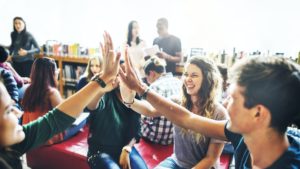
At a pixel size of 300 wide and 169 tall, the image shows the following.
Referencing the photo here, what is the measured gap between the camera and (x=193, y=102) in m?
1.97

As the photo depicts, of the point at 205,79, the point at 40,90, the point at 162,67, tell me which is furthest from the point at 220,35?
the point at 40,90

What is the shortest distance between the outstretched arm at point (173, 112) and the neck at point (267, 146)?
258mm

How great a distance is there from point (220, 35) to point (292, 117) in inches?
138

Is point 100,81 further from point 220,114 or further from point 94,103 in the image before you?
point 220,114

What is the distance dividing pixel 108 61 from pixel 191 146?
922 mm

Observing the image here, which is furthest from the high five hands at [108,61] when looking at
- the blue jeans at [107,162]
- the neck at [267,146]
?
the blue jeans at [107,162]

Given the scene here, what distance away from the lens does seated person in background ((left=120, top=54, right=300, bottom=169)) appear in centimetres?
99

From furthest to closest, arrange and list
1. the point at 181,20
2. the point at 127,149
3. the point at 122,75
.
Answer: the point at 181,20, the point at 127,149, the point at 122,75

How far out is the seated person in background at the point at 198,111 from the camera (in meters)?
1.77

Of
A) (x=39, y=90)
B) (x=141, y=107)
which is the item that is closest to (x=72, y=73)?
(x=39, y=90)

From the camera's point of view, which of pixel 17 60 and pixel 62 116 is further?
pixel 17 60

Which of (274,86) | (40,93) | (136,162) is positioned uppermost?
(274,86)

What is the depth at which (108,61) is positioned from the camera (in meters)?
1.23

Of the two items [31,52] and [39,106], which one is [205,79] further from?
[31,52]
